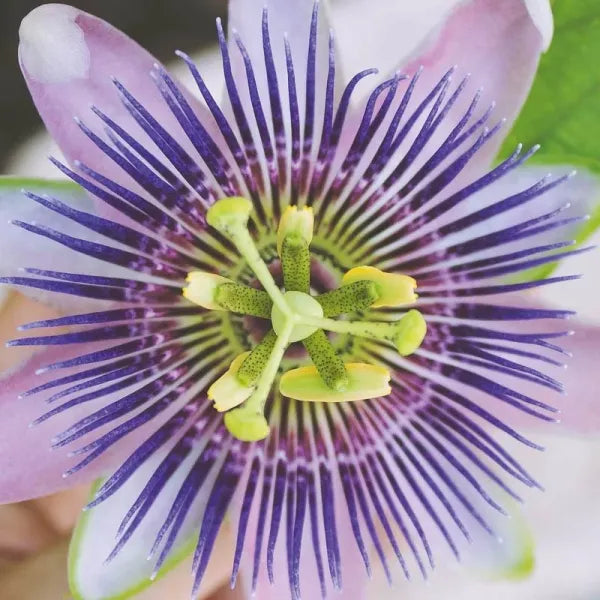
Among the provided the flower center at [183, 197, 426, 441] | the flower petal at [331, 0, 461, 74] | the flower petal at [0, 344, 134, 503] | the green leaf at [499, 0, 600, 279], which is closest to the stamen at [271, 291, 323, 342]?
the flower center at [183, 197, 426, 441]

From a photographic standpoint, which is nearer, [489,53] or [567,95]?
[489,53]

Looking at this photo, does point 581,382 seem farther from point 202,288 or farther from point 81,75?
point 81,75

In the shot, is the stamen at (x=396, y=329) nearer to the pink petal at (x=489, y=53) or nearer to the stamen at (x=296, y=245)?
the stamen at (x=296, y=245)

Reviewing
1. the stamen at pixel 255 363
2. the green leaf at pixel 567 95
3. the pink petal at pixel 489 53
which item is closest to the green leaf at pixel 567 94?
the green leaf at pixel 567 95

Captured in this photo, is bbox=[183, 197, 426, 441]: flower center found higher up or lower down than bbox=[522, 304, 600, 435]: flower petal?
higher up

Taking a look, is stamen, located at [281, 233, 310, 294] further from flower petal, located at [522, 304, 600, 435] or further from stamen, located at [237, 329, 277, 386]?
flower petal, located at [522, 304, 600, 435]

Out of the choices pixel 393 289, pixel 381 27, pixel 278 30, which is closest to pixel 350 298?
pixel 393 289
